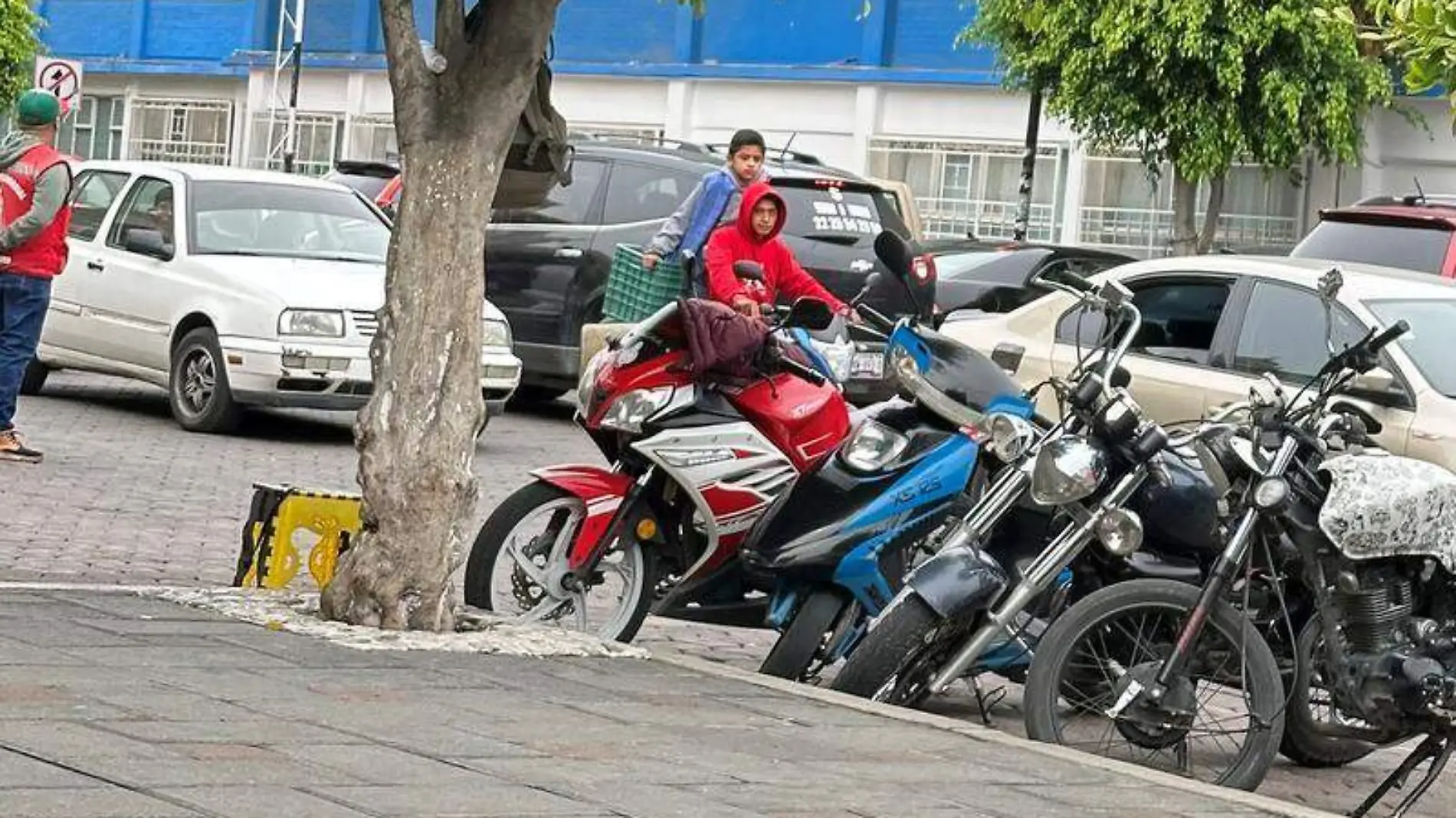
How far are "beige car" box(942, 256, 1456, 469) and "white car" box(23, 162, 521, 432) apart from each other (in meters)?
4.11

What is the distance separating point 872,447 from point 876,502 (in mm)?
230

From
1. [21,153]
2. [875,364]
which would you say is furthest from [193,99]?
[875,364]

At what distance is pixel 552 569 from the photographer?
9.18 m

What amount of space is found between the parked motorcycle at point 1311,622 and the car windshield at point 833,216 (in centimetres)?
1131

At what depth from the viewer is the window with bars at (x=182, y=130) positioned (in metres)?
53.2

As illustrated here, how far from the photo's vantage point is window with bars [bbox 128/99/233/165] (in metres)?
53.2

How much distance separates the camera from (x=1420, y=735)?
7816 millimetres

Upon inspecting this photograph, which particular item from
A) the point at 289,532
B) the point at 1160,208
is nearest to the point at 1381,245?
the point at 289,532

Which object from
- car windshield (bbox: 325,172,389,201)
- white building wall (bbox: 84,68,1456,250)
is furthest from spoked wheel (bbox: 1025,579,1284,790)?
white building wall (bbox: 84,68,1456,250)

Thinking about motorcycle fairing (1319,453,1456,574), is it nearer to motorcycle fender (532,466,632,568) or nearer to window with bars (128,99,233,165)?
motorcycle fender (532,466,632,568)

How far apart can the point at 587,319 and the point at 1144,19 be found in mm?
15517

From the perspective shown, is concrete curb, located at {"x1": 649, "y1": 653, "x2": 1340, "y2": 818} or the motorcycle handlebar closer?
concrete curb, located at {"x1": 649, "y1": 653, "x2": 1340, "y2": 818}

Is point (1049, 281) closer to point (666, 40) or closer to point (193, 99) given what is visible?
point (666, 40)

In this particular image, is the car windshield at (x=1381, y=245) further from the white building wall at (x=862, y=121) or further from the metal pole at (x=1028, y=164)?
the white building wall at (x=862, y=121)
